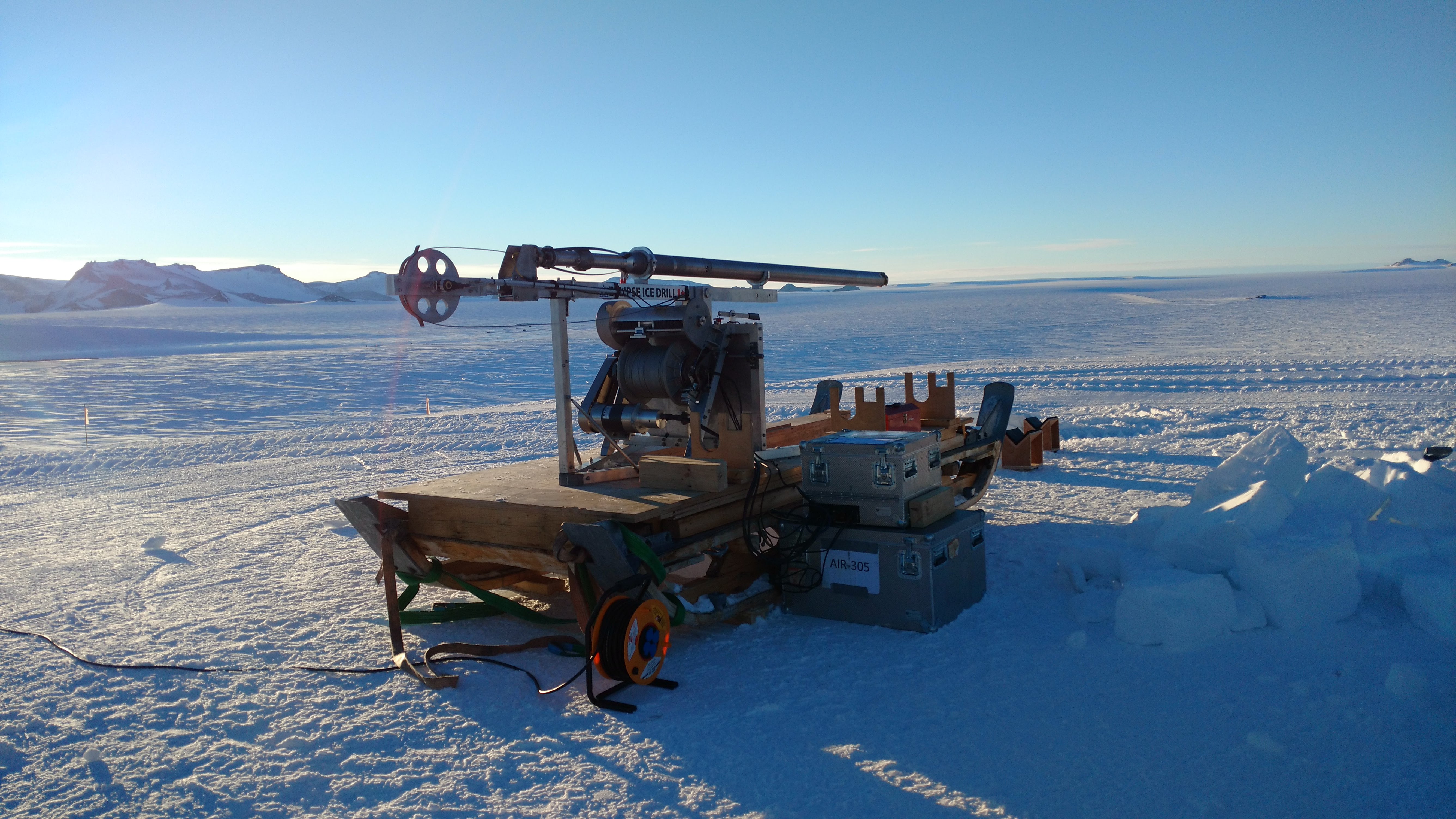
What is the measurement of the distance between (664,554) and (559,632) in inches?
45.0

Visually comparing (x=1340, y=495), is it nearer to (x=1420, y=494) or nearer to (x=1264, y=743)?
(x=1420, y=494)

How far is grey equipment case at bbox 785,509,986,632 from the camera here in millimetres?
5516

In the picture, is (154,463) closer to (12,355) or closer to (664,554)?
(664,554)

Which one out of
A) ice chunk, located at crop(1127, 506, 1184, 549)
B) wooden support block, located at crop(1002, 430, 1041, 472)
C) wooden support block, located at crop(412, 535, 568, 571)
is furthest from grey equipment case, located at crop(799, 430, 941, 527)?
wooden support block, located at crop(1002, 430, 1041, 472)

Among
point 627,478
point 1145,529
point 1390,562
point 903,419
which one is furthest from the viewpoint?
point 903,419

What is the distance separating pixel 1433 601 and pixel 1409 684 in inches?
30.8

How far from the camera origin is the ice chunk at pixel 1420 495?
18.4ft

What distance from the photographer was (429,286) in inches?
201

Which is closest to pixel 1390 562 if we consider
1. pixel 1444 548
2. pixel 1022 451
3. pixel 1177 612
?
pixel 1444 548

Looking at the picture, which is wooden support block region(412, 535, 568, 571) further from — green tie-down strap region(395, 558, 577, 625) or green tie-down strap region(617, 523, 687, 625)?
green tie-down strap region(617, 523, 687, 625)

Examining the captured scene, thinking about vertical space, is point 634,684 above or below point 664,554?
below

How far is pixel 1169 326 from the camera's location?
36156mm

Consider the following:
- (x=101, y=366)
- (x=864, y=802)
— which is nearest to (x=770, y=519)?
(x=864, y=802)

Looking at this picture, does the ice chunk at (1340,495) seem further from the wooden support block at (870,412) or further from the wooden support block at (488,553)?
the wooden support block at (488,553)
